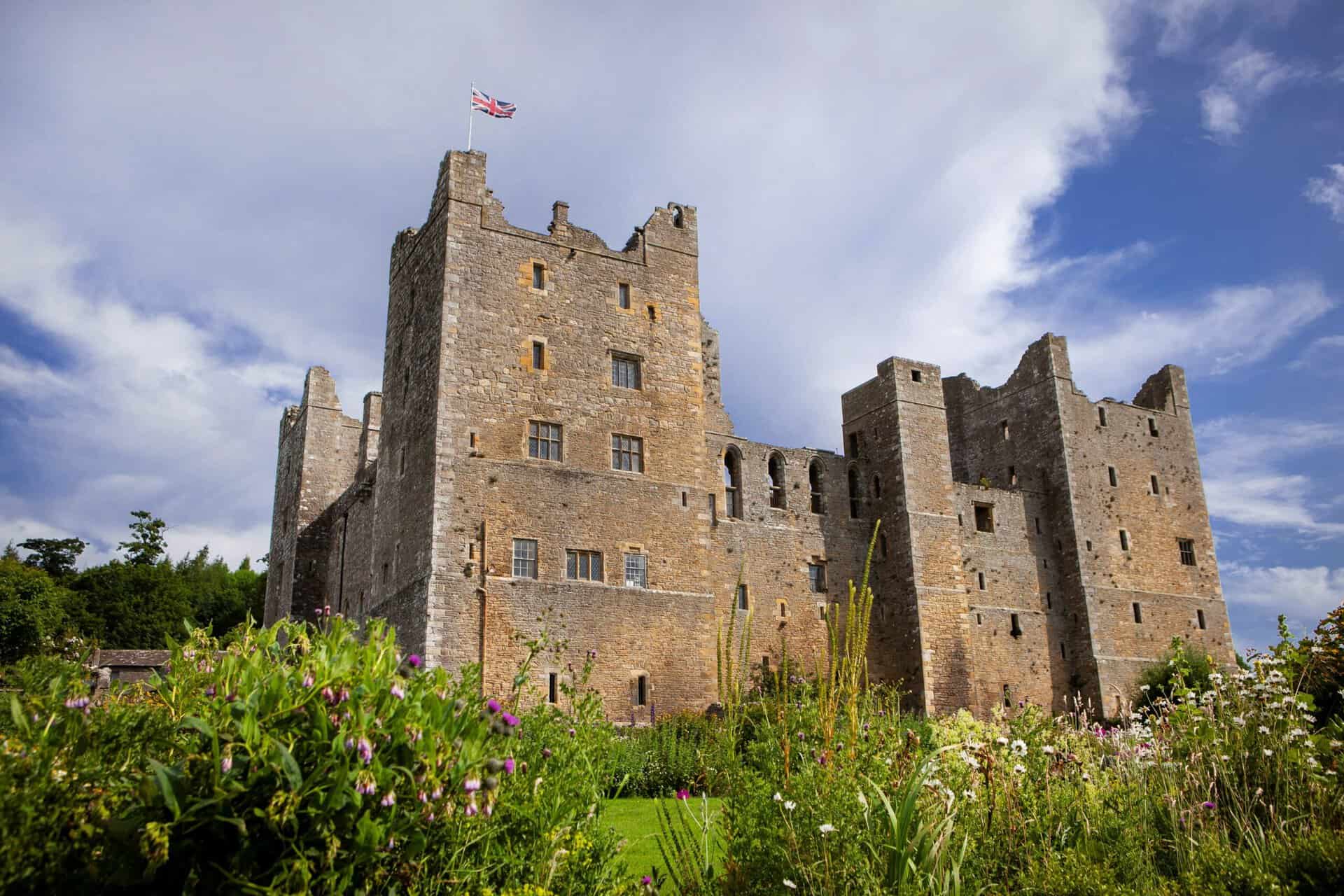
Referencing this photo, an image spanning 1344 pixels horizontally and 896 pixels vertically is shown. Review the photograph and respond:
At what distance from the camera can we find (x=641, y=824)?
13.2 m

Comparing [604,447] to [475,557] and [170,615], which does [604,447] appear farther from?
[170,615]

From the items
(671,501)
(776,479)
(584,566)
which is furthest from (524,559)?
(776,479)

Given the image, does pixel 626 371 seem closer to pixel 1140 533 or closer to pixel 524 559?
pixel 524 559

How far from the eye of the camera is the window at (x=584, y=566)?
25.0 m

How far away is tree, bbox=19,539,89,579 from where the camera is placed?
64312mm

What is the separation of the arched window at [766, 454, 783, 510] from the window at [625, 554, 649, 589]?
867 cm

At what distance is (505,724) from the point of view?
588 cm

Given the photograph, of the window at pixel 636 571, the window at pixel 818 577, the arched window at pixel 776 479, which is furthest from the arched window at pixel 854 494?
the window at pixel 636 571

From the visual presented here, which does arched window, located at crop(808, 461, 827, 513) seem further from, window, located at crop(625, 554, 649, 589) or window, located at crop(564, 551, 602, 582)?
window, located at crop(564, 551, 602, 582)

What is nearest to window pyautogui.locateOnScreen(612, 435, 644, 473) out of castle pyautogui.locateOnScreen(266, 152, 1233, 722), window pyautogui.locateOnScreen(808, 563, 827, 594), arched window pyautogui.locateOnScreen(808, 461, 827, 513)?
castle pyautogui.locateOnScreen(266, 152, 1233, 722)

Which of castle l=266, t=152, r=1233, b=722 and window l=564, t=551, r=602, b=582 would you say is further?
window l=564, t=551, r=602, b=582

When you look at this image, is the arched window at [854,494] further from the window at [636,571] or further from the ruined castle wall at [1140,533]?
the window at [636,571]

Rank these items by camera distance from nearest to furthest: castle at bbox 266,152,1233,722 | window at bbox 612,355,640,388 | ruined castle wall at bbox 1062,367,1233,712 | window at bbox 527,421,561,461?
castle at bbox 266,152,1233,722 < window at bbox 527,421,561,461 < window at bbox 612,355,640,388 < ruined castle wall at bbox 1062,367,1233,712

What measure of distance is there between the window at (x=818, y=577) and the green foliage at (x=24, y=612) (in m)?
34.8
